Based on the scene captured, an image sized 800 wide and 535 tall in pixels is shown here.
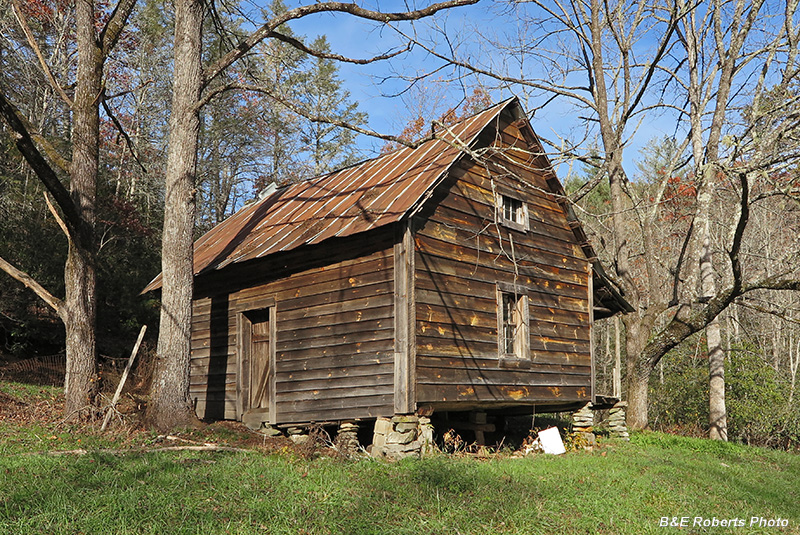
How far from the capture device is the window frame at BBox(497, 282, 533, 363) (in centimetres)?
1397

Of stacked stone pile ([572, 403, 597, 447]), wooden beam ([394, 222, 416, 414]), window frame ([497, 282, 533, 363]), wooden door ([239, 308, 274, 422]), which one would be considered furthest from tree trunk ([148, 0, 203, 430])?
stacked stone pile ([572, 403, 597, 447])

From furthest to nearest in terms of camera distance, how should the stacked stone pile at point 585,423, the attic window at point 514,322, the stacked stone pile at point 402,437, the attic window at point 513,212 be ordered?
1. the stacked stone pile at point 585,423
2. the attic window at point 513,212
3. the attic window at point 514,322
4. the stacked stone pile at point 402,437

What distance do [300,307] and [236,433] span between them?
9.02ft

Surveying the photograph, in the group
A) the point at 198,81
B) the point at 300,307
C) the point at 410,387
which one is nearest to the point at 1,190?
the point at 198,81

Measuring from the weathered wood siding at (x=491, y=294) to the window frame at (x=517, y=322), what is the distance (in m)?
0.13

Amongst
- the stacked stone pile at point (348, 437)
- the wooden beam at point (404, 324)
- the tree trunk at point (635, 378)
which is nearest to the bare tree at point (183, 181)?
the stacked stone pile at point (348, 437)

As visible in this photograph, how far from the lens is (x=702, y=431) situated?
23188 mm

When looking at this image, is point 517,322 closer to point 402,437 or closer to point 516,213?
point 516,213

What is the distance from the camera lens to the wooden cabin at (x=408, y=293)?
40.1 ft

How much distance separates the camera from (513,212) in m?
A: 15.1

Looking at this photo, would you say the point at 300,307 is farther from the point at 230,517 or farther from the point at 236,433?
the point at 230,517

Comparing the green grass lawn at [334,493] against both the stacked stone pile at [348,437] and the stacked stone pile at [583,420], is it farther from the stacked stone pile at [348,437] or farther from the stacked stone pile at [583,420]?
the stacked stone pile at [583,420]

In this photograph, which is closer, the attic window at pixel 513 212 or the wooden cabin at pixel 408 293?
the wooden cabin at pixel 408 293

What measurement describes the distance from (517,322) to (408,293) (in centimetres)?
362
